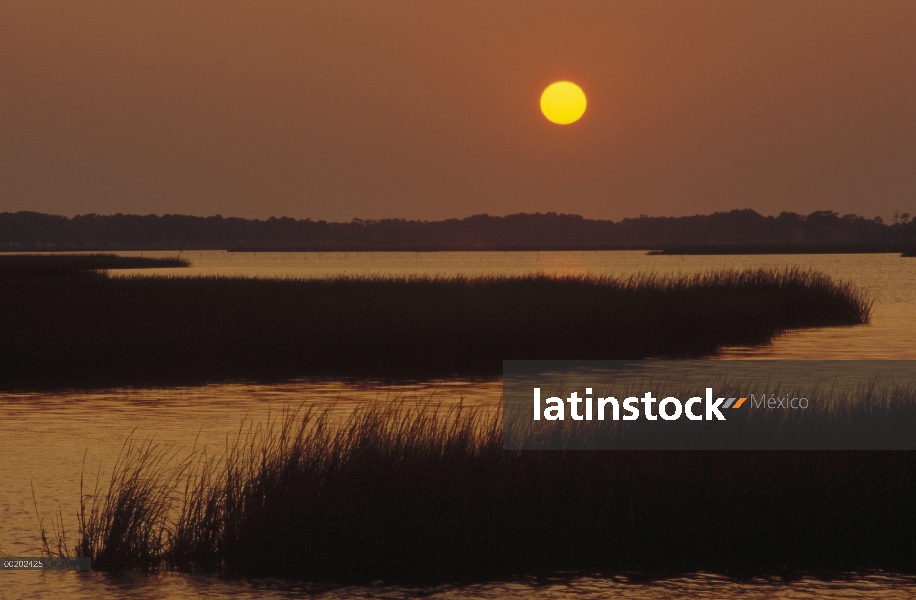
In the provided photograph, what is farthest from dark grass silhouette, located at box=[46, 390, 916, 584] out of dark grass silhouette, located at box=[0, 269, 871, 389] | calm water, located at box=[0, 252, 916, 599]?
dark grass silhouette, located at box=[0, 269, 871, 389]

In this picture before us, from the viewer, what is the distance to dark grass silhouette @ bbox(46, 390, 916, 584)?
445 inches

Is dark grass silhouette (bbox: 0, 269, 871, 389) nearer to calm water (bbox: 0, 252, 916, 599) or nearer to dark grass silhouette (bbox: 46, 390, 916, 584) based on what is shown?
calm water (bbox: 0, 252, 916, 599)

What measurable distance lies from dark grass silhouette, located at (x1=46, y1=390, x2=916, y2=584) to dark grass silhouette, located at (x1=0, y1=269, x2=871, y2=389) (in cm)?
1481

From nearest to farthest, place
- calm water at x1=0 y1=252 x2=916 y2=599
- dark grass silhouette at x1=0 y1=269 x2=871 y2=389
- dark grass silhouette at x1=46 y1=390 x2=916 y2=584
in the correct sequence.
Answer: calm water at x1=0 y1=252 x2=916 y2=599 → dark grass silhouette at x1=46 y1=390 x2=916 y2=584 → dark grass silhouette at x1=0 y1=269 x2=871 y2=389

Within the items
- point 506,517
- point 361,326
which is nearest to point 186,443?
point 506,517

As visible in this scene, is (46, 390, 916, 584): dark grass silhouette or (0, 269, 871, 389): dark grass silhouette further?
(0, 269, 871, 389): dark grass silhouette

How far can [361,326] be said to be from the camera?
32969mm

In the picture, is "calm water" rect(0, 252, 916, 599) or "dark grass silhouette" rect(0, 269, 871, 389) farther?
"dark grass silhouette" rect(0, 269, 871, 389)

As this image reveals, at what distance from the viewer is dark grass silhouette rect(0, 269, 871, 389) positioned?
28.5m

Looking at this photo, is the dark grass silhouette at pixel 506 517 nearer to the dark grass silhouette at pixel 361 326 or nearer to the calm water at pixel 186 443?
the calm water at pixel 186 443

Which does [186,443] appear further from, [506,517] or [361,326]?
[361,326]

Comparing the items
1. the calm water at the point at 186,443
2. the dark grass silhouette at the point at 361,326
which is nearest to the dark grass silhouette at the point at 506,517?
the calm water at the point at 186,443

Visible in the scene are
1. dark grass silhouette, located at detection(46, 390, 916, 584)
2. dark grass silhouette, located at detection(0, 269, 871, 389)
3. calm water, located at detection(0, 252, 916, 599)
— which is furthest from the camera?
dark grass silhouette, located at detection(0, 269, 871, 389)

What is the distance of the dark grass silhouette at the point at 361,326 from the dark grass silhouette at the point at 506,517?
14.8 m
